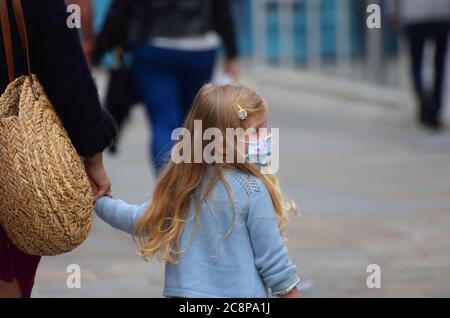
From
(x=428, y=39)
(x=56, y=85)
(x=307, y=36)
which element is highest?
(x=56, y=85)

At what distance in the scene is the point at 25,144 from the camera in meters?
3.24

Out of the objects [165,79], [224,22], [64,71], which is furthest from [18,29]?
[224,22]

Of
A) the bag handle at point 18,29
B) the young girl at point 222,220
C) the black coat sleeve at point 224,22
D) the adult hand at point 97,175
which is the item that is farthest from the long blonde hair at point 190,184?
the black coat sleeve at point 224,22

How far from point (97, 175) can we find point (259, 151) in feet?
1.70

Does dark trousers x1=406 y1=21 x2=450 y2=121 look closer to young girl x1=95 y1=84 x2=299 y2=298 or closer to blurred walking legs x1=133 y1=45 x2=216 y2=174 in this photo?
blurred walking legs x1=133 y1=45 x2=216 y2=174

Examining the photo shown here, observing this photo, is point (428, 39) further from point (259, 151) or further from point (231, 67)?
point (259, 151)

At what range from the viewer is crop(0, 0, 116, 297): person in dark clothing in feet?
11.1

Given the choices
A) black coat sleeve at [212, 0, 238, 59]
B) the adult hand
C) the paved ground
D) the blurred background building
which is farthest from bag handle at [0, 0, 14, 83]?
the blurred background building

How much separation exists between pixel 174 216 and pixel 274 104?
26.9ft

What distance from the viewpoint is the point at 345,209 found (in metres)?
7.03

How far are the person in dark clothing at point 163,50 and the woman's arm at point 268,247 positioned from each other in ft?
8.22

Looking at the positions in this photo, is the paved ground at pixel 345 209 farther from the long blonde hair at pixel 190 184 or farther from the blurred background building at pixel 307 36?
the long blonde hair at pixel 190 184

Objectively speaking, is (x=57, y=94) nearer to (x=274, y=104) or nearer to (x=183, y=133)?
(x=183, y=133)

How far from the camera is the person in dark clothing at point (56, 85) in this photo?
3383 millimetres
